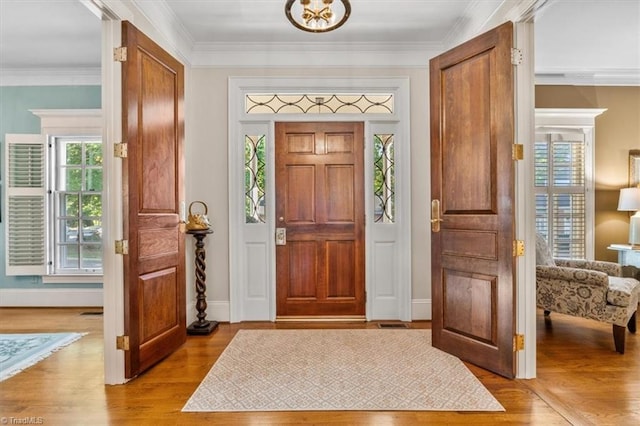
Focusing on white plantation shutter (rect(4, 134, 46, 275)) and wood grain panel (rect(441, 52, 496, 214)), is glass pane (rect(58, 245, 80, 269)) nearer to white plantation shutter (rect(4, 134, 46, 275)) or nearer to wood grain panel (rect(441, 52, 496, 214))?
white plantation shutter (rect(4, 134, 46, 275))

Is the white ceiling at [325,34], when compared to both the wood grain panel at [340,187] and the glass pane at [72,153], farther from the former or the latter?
the wood grain panel at [340,187]

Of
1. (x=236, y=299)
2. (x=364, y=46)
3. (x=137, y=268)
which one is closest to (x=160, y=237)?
(x=137, y=268)

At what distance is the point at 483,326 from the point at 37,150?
523cm

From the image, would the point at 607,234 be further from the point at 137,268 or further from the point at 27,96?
the point at 27,96

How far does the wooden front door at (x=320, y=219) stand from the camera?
3.89 m

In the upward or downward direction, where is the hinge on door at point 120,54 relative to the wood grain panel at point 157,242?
upward

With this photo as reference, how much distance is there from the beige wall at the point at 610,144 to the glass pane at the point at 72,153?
576cm

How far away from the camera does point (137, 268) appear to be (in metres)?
2.56

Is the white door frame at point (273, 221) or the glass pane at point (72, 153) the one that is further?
the glass pane at point (72, 153)

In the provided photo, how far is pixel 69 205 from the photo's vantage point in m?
4.56

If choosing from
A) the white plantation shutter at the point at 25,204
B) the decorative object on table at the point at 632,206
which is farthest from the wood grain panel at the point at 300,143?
the decorative object on table at the point at 632,206

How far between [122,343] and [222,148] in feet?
6.93

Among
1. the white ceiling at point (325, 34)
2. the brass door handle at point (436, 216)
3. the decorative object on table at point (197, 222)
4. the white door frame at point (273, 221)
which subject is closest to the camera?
the brass door handle at point (436, 216)

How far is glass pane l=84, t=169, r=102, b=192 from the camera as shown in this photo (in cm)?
459
